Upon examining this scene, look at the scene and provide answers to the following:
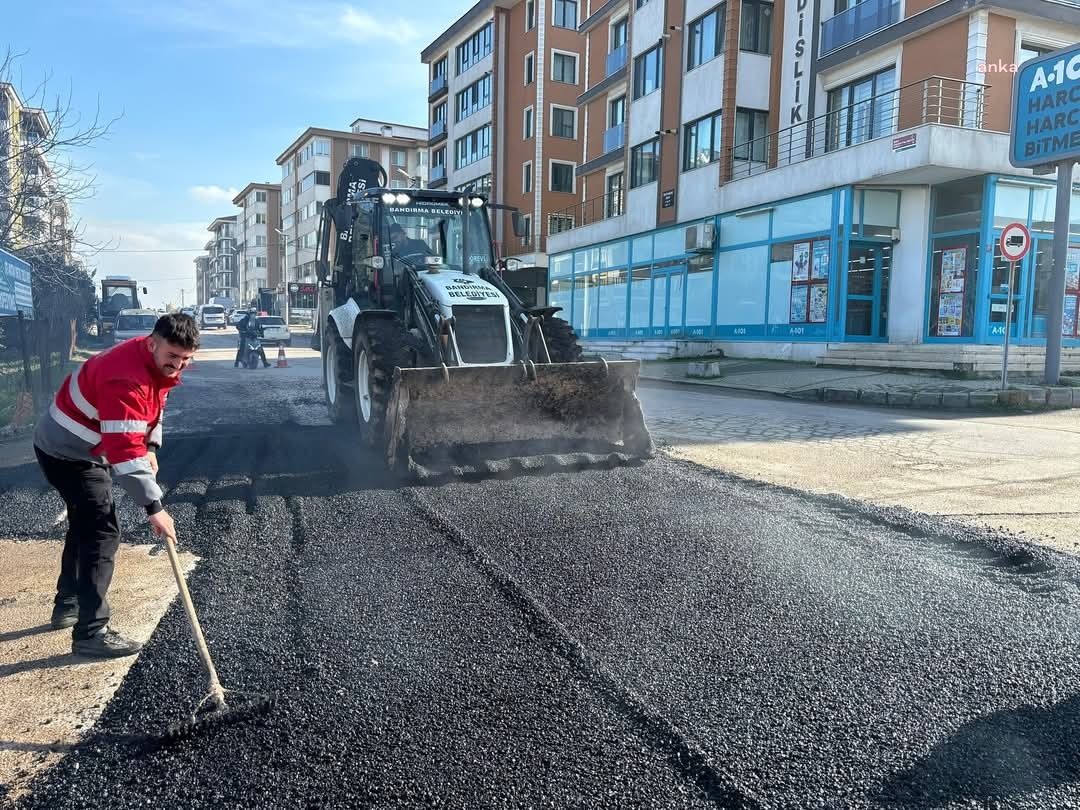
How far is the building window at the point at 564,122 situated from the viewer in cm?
3869

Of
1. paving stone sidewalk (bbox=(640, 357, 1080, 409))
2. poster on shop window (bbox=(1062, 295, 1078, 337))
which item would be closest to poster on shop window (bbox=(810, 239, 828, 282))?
paving stone sidewalk (bbox=(640, 357, 1080, 409))

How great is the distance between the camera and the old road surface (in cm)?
256

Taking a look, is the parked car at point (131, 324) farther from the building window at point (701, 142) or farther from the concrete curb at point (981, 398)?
the concrete curb at point (981, 398)

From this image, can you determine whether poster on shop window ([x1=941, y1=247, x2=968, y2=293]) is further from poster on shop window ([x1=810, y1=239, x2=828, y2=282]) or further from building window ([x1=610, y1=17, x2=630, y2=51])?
building window ([x1=610, y1=17, x2=630, y2=51])

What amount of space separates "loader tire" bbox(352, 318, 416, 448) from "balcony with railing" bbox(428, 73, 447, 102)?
4364cm

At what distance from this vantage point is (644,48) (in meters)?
28.1

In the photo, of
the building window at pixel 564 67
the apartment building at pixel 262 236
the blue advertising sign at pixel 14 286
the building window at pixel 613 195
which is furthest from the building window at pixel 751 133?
the apartment building at pixel 262 236

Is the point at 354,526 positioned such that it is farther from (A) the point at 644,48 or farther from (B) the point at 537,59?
(B) the point at 537,59

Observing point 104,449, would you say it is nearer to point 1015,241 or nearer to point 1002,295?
point 1015,241

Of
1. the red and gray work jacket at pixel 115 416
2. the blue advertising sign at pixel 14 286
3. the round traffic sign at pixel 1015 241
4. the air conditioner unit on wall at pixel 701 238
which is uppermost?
the air conditioner unit on wall at pixel 701 238

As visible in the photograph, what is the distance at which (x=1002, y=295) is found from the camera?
17.3 m

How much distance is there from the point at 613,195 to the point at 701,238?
9852mm

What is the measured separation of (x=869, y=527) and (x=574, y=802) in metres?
3.79

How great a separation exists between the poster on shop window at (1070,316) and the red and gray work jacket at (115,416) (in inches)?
797
